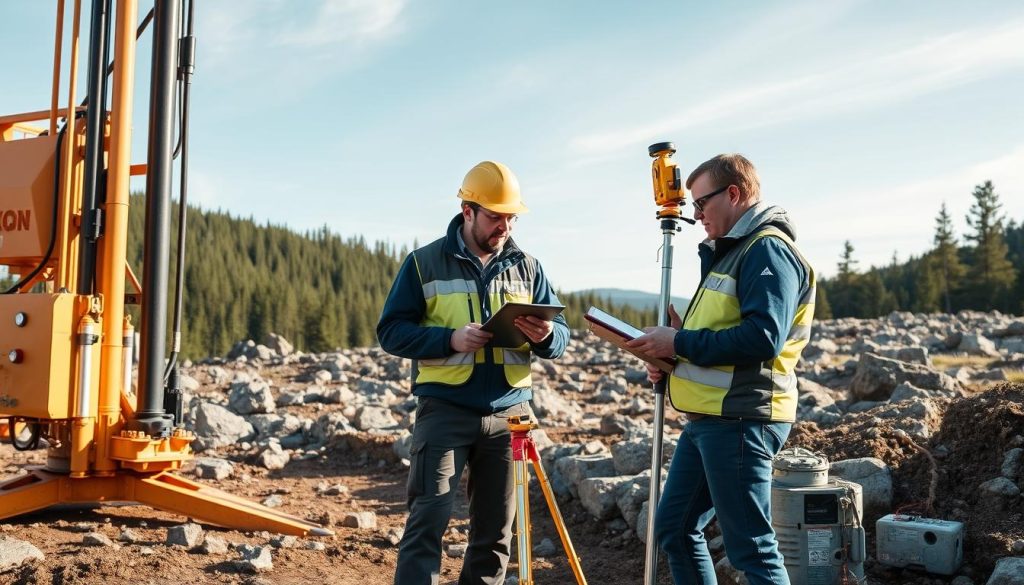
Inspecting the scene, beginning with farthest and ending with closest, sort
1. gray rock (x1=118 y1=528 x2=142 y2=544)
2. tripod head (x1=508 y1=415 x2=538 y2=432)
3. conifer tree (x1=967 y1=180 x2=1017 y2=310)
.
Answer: conifer tree (x1=967 y1=180 x2=1017 y2=310) → gray rock (x1=118 y1=528 x2=142 y2=544) → tripod head (x1=508 y1=415 x2=538 y2=432)

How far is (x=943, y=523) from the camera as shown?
4688mm

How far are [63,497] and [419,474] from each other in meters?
3.59

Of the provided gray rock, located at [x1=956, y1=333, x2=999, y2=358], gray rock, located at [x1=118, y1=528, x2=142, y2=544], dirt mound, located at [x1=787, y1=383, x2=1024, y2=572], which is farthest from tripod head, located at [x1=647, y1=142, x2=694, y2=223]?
gray rock, located at [x1=956, y1=333, x2=999, y2=358]

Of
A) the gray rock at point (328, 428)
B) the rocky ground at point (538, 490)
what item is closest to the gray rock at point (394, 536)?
the rocky ground at point (538, 490)

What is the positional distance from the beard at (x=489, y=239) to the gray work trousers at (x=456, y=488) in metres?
0.75

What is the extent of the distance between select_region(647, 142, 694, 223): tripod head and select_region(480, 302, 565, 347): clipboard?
2.29ft

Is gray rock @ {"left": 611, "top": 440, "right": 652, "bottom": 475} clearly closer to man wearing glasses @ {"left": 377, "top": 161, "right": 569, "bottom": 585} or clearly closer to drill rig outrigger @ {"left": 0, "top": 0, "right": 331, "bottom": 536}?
drill rig outrigger @ {"left": 0, "top": 0, "right": 331, "bottom": 536}

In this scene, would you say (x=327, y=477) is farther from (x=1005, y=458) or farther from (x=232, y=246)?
(x=232, y=246)

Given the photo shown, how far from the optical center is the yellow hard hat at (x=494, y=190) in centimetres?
394

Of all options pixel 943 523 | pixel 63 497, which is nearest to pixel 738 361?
pixel 943 523

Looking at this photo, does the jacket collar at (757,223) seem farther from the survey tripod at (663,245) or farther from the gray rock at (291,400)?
the gray rock at (291,400)

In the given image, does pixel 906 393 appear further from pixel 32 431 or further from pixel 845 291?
pixel 845 291

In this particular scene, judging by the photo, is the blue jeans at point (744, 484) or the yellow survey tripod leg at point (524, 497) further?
the yellow survey tripod leg at point (524, 497)

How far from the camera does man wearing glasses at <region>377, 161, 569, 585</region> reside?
382cm
